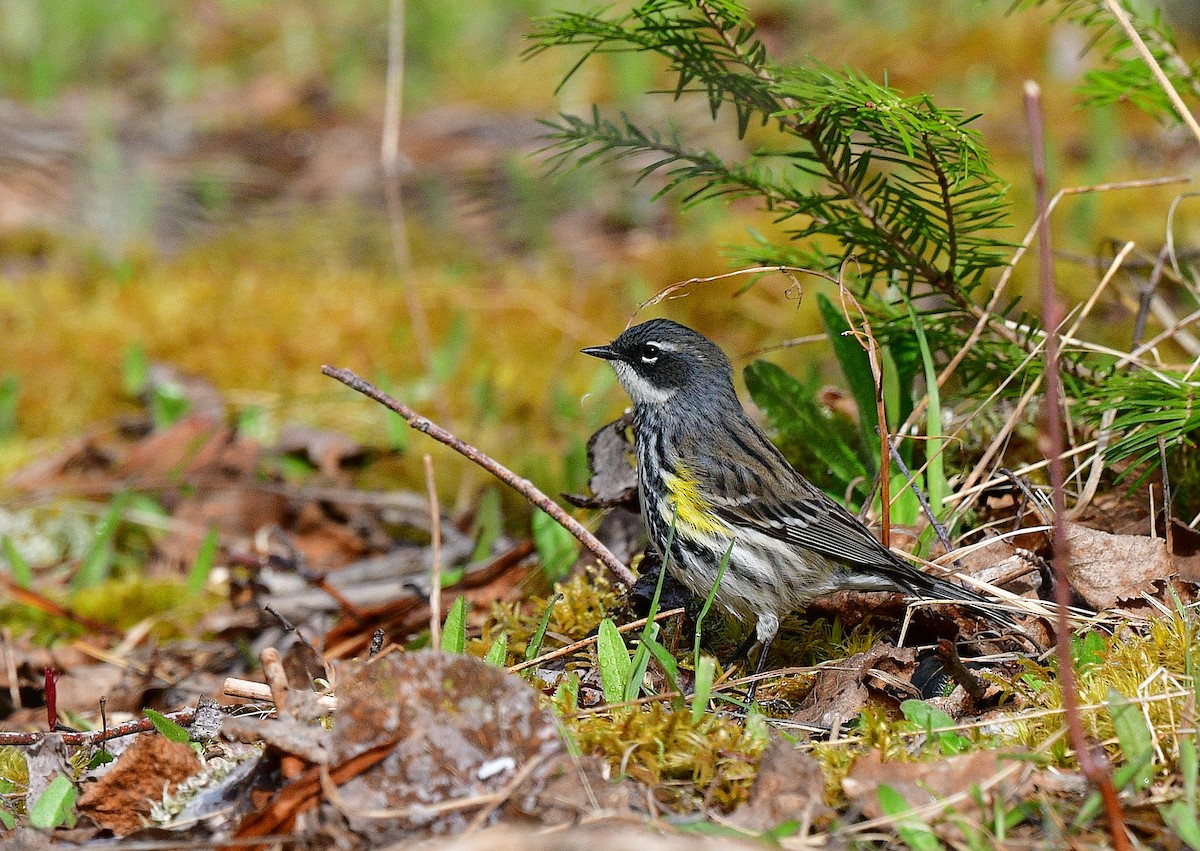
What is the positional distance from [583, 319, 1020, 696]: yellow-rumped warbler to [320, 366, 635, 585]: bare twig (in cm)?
18

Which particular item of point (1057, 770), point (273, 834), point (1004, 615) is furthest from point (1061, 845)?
point (273, 834)

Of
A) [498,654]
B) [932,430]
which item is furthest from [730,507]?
[498,654]

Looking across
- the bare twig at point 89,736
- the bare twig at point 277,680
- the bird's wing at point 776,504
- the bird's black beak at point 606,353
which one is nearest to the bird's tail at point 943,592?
the bird's wing at point 776,504

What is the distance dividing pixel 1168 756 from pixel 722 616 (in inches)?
64.0

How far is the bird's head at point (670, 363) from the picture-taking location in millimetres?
4109

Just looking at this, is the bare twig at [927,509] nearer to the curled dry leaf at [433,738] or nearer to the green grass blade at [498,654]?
the green grass blade at [498,654]

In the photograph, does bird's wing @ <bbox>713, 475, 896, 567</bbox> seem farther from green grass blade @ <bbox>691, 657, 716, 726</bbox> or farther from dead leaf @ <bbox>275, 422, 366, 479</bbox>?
dead leaf @ <bbox>275, 422, 366, 479</bbox>

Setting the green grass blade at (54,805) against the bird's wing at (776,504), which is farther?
the bird's wing at (776,504)

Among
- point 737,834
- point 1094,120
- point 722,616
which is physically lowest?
point 722,616

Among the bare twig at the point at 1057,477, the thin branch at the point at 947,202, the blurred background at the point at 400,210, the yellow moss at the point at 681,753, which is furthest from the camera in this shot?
the blurred background at the point at 400,210

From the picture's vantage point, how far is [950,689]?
3.00m

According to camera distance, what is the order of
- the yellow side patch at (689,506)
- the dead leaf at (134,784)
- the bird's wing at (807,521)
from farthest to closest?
the yellow side patch at (689,506)
the bird's wing at (807,521)
the dead leaf at (134,784)

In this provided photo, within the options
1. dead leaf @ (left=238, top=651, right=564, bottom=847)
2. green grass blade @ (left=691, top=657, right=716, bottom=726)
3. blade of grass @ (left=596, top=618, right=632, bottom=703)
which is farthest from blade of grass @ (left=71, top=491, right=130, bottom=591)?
green grass blade @ (left=691, top=657, right=716, bottom=726)

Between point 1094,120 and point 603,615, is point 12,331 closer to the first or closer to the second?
A: point 603,615
